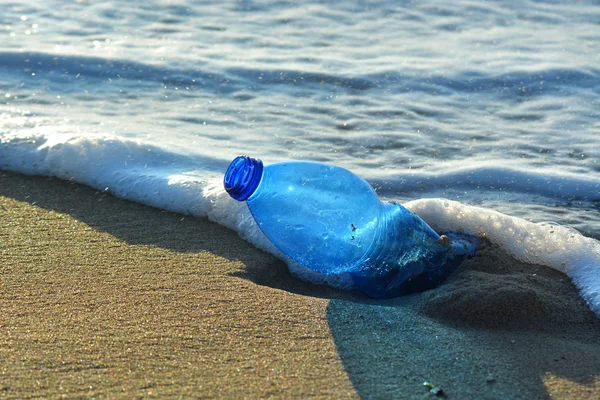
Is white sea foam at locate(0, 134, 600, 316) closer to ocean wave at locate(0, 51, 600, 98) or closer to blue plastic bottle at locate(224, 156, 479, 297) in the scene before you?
blue plastic bottle at locate(224, 156, 479, 297)

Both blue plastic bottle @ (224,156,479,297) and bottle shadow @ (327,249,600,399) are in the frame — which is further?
blue plastic bottle @ (224,156,479,297)

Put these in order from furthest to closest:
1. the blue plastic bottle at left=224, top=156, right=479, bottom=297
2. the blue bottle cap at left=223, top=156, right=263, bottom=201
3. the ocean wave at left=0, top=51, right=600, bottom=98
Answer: the ocean wave at left=0, top=51, right=600, bottom=98, the blue plastic bottle at left=224, top=156, right=479, bottom=297, the blue bottle cap at left=223, top=156, right=263, bottom=201

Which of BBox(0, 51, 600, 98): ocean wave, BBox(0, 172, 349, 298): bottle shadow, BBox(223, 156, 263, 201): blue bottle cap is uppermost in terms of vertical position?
BBox(223, 156, 263, 201): blue bottle cap

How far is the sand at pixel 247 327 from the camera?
160 centimetres

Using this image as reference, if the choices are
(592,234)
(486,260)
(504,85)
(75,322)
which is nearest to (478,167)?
(592,234)

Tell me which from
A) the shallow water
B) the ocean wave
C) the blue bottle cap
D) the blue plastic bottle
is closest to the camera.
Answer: the blue bottle cap

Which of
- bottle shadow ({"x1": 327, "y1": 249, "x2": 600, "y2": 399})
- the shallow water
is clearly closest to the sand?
bottle shadow ({"x1": 327, "y1": 249, "x2": 600, "y2": 399})

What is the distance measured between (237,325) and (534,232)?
1.03 metres

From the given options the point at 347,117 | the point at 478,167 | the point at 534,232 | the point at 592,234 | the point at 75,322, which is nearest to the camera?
the point at 75,322

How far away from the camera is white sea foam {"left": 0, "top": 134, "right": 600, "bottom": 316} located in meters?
2.31

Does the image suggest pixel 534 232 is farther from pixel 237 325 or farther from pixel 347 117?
pixel 347 117

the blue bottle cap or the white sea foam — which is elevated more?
the blue bottle cap

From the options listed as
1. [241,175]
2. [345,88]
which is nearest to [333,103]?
[345,88]

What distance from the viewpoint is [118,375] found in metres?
1.59
